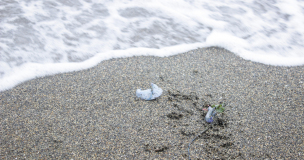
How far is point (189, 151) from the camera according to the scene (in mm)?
1679

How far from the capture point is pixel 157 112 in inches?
79.1

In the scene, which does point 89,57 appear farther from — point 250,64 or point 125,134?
point 250,64

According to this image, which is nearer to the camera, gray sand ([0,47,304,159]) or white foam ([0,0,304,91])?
gray sand ([0,47,304,159])

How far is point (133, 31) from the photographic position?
3.38 meters

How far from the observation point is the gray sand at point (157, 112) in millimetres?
1701

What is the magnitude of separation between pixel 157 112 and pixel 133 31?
5.79 feet

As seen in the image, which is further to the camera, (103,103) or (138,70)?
(138,70)

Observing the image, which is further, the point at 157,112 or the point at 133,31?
the point at 133,31

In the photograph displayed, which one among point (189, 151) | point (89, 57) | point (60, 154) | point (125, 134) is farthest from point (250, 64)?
point (60, 154)

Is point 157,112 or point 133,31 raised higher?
point 133,31

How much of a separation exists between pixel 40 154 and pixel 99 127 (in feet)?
1.59

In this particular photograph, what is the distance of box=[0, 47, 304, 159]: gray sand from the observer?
1.70m

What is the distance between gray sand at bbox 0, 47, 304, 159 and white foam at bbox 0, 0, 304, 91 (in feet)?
0.97

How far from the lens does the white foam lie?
279cm
